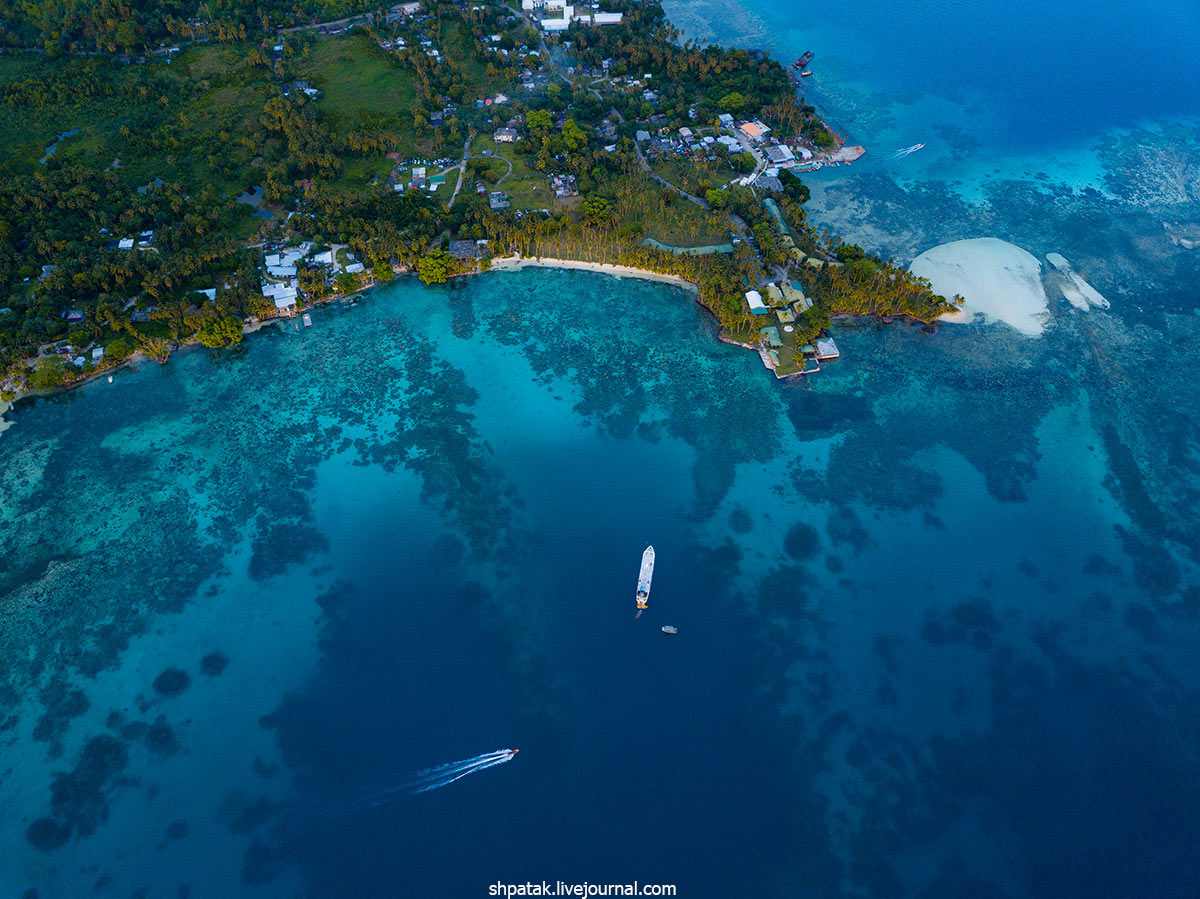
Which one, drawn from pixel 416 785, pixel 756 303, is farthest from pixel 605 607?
pixel 756 303

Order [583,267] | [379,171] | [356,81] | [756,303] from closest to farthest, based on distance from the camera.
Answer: [756,303] → [583,267] → [379,171] → [356,81]

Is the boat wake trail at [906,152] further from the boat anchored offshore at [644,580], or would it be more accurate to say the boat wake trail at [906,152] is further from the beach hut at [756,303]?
the boat anchored offshore at [644,580]

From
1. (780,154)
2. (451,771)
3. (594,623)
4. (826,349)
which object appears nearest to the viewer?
(451,771)

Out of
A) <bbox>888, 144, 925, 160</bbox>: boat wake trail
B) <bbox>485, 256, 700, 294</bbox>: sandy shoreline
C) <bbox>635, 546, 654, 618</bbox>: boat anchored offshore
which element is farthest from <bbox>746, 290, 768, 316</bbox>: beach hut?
<bbox>888, 144, 925, 160</bbox>: boat wake trail

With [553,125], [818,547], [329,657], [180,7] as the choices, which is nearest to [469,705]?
[329,657]

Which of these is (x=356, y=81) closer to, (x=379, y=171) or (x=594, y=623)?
(x=379, y=171)

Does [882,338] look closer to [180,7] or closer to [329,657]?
[329,657]
